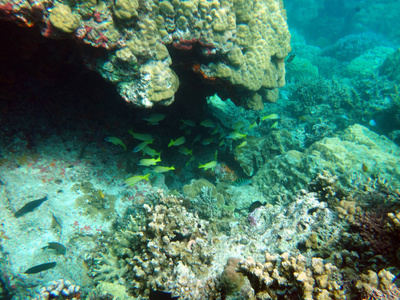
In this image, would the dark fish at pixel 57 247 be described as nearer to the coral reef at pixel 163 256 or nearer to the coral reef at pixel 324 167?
the coral reef at pixel 163 256

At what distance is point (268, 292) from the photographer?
219 cm

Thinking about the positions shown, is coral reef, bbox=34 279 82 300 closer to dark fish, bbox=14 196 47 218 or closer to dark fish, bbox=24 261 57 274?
dark fish, bbox=24 261 57 274

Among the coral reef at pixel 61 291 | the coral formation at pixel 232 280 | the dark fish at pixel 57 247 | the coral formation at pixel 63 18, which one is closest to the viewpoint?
the coral formation at pixel 232 280

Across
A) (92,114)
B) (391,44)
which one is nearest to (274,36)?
(92,114)

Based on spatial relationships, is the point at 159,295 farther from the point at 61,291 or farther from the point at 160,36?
the point at 160,36

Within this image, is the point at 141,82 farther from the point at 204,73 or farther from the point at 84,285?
the point at 84,285

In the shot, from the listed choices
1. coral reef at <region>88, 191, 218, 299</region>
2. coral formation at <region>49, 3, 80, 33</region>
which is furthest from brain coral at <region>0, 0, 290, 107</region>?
coral reef at <region>88, 191, 218, 299</region>

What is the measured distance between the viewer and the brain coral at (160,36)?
2839 mm

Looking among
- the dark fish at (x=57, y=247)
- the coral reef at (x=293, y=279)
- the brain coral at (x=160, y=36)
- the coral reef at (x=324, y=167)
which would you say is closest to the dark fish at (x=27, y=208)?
the dark fish at (x=57, y=247)

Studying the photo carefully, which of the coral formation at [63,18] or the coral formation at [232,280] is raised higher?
the coral formation at [63,18]

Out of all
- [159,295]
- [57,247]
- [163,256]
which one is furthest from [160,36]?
[57,247]

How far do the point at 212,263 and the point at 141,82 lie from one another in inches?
127

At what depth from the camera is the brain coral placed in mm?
2839

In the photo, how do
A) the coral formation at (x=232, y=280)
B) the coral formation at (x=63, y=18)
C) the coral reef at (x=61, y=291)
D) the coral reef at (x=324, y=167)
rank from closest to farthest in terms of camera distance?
the coral formation at (x=232, y=280)
the coral formation at (x=63, y=18)
the coral reef at (x=61, y=291)
the coral reef at (x=324, y=167)
